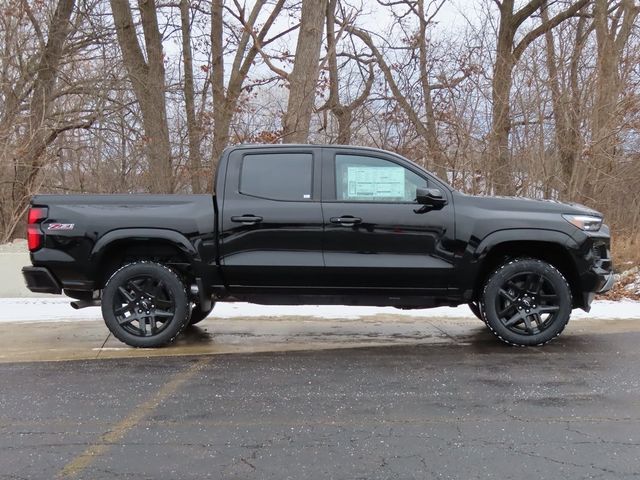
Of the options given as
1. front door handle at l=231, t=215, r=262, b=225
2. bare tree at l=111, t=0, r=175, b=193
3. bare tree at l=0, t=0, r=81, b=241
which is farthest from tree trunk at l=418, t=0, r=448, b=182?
bare tree at l=0, t=0, r=81, b=241

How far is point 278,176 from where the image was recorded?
19.3ft

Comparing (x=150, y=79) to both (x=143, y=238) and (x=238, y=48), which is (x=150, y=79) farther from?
(x=143, y=238)

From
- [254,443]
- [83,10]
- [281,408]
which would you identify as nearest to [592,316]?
[281,408]

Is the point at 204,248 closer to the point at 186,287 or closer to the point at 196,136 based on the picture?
the point at 186,287

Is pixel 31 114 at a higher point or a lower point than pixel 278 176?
higher

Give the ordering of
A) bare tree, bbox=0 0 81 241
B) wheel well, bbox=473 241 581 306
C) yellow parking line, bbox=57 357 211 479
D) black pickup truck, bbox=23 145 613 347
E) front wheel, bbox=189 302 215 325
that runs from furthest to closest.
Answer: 1. bare tree, bbox=0 0 81 241
2. front wheel, bbox=189 302 215 325
3. wheel well, bbox=473 241 581 306
4. black pickup truck, bbox=23 145 613 347
5. yellow parking line, bbox=57 357 211 479

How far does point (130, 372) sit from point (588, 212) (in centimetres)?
452

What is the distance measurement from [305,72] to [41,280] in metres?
7.48

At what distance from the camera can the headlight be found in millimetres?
5645

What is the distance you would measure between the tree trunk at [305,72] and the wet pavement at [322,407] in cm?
620

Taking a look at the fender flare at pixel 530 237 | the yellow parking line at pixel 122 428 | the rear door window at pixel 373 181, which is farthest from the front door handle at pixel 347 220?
the yellow parking line at pixel 122 428

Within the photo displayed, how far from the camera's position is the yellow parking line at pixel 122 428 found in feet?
10.7

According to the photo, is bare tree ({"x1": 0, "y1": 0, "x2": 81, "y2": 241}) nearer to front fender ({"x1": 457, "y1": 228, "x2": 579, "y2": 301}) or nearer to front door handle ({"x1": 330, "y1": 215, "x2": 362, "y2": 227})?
front door handle ({"x1": 330, "y1": 215, "x2": 362, "y2": 227})

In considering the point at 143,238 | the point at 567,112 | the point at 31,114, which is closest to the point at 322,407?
the point at 143,238
